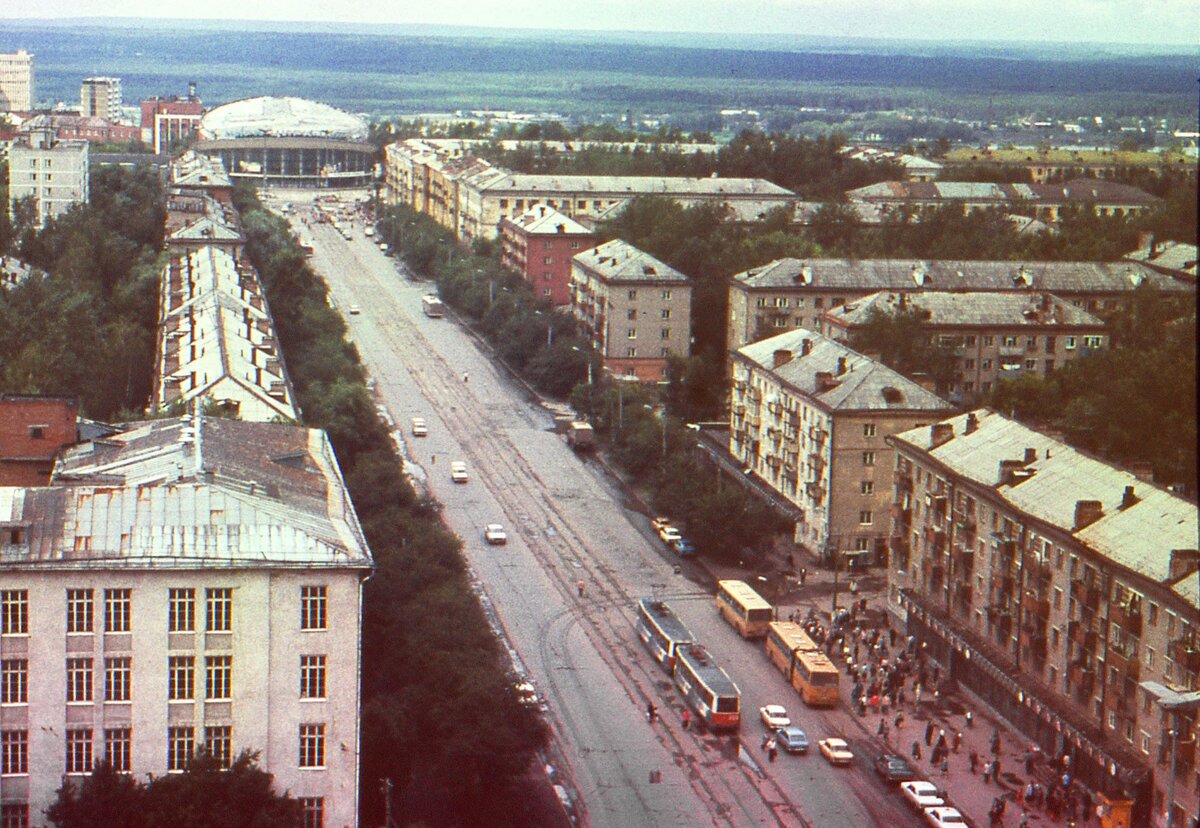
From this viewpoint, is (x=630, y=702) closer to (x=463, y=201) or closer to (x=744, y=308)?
(x=744, y=308)

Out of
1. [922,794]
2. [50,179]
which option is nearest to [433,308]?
[50,179]

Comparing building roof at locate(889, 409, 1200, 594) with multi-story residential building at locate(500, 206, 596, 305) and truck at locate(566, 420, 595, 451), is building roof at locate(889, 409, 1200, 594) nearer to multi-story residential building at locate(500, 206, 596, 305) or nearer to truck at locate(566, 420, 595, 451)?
truck at locate(566, 420, 595, 451)

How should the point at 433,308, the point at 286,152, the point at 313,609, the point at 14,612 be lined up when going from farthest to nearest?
the point at 286,152 < the point at 433,308 < the point at 313,609 < the point at 14,612

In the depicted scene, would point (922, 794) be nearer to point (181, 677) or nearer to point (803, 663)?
point (803, 663)

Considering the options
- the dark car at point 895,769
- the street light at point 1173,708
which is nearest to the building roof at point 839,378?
the dark car at point 895,769

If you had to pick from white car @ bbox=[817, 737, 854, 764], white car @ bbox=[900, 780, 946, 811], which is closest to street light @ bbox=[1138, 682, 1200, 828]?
white car @ bbox=[900, 780, 946, 811]

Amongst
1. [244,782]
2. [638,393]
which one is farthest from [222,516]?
[638,393]

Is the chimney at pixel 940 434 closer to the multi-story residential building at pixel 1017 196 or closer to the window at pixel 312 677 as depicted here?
the window at pixel 312 677
